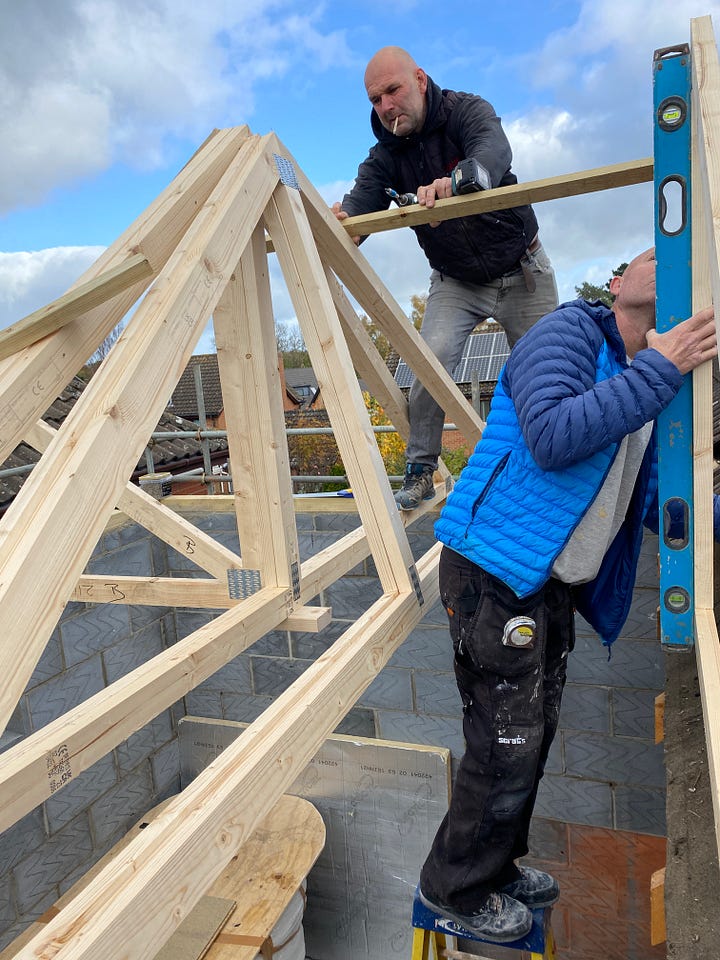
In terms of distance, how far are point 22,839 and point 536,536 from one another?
365cm

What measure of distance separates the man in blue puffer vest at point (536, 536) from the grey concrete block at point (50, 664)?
2766 mm

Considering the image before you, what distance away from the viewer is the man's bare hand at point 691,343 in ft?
5.75

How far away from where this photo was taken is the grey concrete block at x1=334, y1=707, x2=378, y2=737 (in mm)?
4691

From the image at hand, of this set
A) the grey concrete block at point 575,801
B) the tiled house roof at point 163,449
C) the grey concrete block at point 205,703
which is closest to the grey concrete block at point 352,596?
the grey concrete block at point 205,703

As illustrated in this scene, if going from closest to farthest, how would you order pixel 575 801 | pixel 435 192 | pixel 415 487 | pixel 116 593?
pixel 435 192, pixel 116 593, pixel 415 487, pixel 575 801

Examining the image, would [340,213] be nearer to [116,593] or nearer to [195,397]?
[116,593]

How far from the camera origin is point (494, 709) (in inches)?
85.2

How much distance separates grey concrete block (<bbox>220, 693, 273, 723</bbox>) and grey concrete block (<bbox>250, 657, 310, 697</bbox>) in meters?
0.07

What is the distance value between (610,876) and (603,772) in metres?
0.62

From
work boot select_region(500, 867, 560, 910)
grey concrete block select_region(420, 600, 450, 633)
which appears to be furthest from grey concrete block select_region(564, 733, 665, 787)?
work boot select_region(500, 867, 560, 910)

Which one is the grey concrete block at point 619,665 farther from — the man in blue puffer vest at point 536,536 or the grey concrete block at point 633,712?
the man in blue puffer vest at point 536,536

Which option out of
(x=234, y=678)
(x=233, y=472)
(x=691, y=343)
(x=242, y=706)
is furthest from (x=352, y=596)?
(x=691, y=343)

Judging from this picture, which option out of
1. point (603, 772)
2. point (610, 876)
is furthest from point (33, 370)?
point (610, 876)

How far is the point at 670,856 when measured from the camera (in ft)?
6.95
